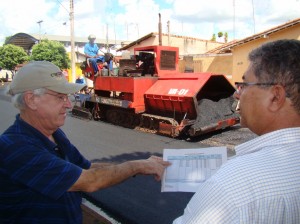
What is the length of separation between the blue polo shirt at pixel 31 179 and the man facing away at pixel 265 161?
73 centimetres

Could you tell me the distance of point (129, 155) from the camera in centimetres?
650

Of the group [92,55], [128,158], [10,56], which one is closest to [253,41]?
[92,55]

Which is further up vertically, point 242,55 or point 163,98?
point 242,55

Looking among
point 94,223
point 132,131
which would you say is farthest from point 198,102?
point 94,223

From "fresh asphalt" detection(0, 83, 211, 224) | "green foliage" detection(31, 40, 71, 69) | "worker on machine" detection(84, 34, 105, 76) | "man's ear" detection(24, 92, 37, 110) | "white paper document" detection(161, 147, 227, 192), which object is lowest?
"fresh asphalt" detection(0, 83, 211, 224)

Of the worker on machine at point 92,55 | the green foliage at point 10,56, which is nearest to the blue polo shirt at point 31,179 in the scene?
the worker on machine at point 92,55

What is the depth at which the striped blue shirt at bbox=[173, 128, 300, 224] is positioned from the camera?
0.99 m

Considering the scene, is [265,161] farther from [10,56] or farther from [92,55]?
[10,56]

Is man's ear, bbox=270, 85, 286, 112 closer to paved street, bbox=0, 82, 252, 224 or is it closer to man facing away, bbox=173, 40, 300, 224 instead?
man facing away, bbox=173, 40, 300, 224

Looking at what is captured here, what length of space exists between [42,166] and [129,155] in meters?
4.89

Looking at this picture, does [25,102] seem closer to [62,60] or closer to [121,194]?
[121,194]

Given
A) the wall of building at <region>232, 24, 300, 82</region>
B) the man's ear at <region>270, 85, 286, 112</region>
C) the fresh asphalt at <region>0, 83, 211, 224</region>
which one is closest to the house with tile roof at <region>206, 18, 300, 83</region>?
the wall of building at <region>232, 24, 300, 82</region>

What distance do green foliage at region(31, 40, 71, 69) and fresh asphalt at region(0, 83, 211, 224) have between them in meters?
27.7

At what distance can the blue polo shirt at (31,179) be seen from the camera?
165cm
